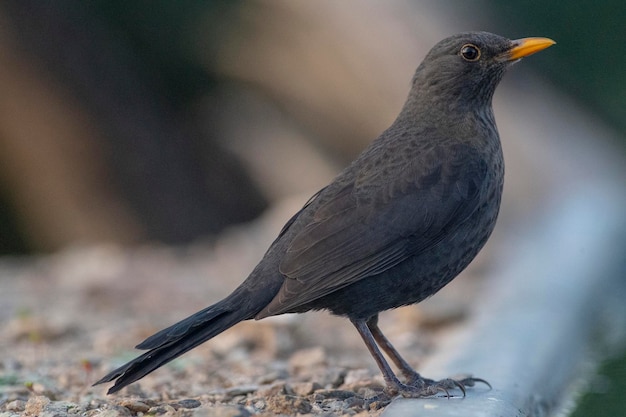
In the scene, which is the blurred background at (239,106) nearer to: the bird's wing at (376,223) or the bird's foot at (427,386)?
the bird's wing at (376,223)

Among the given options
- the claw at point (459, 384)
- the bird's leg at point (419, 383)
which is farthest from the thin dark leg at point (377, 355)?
the claw at point (459, 384)

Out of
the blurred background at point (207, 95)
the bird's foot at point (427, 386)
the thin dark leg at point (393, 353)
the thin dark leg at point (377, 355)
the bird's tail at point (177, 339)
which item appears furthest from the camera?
the blurred background at point (207, 95)

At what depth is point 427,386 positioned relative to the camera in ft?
14.2

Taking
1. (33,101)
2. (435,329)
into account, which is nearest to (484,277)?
(435,329)

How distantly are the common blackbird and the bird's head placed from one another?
0.13 meters

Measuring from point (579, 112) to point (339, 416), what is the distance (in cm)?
728

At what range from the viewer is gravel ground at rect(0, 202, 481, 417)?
4254mm

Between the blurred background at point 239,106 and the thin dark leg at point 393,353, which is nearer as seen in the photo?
the thin dark leg at point 393,353

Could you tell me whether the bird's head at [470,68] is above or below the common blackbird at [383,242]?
above

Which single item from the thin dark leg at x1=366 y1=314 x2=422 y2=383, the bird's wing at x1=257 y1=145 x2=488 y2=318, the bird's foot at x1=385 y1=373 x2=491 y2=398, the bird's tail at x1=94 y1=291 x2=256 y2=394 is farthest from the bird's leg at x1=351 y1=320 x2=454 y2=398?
the bird's tail at x1=94 y1=291 x2=256 y2=394

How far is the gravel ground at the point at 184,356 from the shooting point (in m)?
4.25

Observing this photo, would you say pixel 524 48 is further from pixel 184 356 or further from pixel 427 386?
pixel 184 356

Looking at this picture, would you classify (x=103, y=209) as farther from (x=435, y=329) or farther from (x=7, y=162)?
(x=435, y=329)

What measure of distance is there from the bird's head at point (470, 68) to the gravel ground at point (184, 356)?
140 cm
